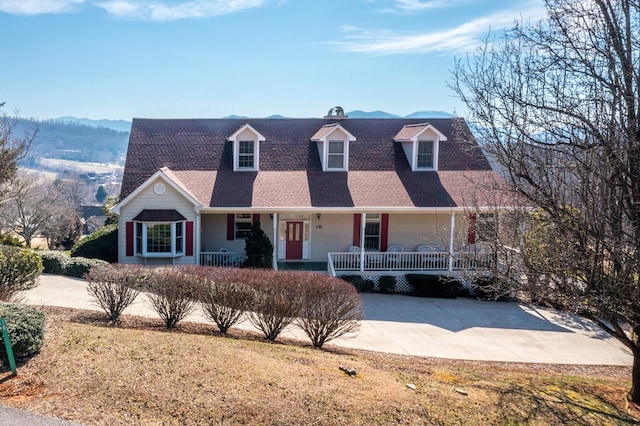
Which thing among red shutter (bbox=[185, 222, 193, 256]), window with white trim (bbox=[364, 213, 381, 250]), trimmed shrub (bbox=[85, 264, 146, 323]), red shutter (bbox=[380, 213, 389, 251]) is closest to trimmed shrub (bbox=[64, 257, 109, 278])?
red shutter (bbox=[185, 222, 193, 256])

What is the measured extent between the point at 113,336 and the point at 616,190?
904cm

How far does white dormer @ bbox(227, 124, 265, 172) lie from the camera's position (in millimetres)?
22094

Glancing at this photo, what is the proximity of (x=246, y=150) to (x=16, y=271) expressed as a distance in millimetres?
12005

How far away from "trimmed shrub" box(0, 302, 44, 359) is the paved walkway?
519 cm

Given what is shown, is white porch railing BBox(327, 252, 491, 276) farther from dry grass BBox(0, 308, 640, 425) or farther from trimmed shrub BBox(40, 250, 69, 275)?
trimmed shrub BBox(40, 250, 69, 275)

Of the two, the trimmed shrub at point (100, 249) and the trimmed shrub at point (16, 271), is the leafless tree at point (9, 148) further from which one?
the trimmed shrub at point (100, 249)

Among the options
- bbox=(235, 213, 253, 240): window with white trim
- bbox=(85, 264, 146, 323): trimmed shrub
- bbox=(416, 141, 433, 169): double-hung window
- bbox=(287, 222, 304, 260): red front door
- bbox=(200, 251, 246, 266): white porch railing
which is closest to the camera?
bbox=(85, 264, 146, 323): trimmed shrub

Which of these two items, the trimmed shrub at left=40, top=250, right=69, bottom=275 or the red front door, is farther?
the red front door

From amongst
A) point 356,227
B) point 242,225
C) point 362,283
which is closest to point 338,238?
point 356,227

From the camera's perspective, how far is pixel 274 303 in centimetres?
1095

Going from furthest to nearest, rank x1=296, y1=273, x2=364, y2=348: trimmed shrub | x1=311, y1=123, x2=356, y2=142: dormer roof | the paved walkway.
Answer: x1=311, y1=123, x2=356, y2=142: dormer roof, the paved walkway, x1=296, y1=273, x2=364, y2=348: trimmed shrub

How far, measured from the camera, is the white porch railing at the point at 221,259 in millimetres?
20188

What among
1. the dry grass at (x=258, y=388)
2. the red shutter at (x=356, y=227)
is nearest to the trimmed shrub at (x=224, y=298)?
the dry grass at (x=258, y=388)

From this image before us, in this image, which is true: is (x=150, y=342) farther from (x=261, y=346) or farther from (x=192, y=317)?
(x=192, y=317)
